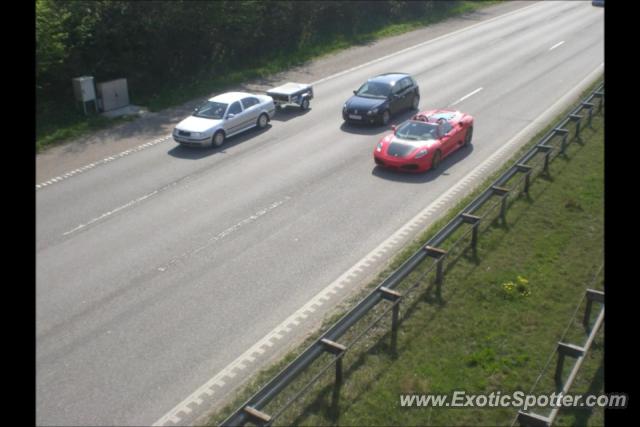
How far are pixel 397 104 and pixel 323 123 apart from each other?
287 cm

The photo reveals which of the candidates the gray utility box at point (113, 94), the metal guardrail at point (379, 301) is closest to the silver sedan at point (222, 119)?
the gray utility box at point (113, 94)

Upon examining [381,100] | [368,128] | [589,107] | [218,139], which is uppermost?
[381,100]

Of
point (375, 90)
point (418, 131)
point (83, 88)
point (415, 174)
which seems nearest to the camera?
point (415, 174)

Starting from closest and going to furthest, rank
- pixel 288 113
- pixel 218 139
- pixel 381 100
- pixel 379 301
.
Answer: pixel 379 301 < pixel 218 139 < pixel 381 100 < pixel 288 113

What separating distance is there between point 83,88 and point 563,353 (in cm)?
2099

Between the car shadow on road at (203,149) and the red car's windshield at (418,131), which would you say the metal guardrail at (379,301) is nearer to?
the red car's windshield at (418,131)

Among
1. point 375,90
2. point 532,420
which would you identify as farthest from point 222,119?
point 532,420

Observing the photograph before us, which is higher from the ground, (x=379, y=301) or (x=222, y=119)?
(x=222, y=119)

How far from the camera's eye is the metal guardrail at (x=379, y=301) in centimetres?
785

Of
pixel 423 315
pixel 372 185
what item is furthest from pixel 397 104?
pixel 423 315

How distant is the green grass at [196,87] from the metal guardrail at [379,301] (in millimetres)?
14834

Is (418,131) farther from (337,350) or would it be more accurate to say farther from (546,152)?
(337,350)

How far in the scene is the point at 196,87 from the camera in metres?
28.7
